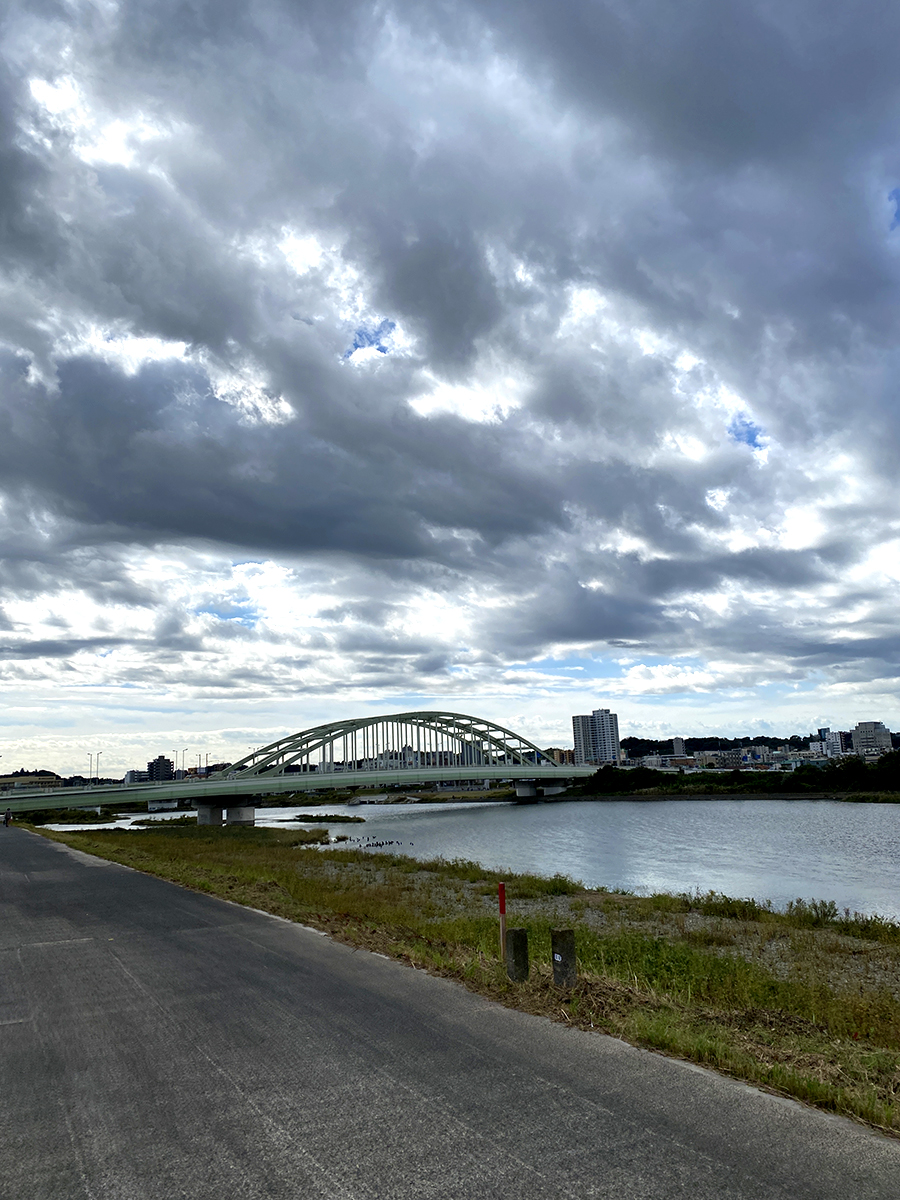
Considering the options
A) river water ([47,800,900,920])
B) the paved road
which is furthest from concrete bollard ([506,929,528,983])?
river water ([47,800,900,920])

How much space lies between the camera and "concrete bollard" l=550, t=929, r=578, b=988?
9.27 m

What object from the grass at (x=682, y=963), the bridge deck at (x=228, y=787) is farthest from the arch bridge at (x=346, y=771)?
the grass at (x=682, y=963)

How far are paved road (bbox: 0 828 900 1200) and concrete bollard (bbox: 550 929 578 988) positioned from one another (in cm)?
103

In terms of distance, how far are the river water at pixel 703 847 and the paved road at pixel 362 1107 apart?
2075cm

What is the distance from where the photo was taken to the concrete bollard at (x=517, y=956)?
9711 mm

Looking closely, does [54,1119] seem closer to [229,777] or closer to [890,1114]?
[890,1114]

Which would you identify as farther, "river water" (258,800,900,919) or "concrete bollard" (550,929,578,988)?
"river water" (258,800,900,919)

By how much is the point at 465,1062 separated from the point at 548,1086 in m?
0.95

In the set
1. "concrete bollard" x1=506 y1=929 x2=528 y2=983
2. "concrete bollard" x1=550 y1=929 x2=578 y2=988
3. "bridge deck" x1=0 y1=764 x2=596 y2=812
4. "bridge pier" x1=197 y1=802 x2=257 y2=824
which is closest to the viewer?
"concrete bollard" x1=550 y1=929 x2=578 y2=988

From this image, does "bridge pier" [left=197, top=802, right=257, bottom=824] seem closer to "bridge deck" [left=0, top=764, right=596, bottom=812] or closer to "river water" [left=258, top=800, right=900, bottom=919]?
"bridge deck" [left=0, top=764, right=596, bottom=812]

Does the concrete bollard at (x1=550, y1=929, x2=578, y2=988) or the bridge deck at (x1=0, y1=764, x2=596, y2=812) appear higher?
the concrete bollard at (x1=550, y1=929, x2=578, y2=988)

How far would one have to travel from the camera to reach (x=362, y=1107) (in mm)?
5969

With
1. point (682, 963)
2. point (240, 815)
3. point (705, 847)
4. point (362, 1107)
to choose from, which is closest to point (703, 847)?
point (705, 847)

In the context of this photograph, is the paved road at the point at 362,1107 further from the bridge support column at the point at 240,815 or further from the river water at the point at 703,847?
the bridge support column at the point at 240,815
